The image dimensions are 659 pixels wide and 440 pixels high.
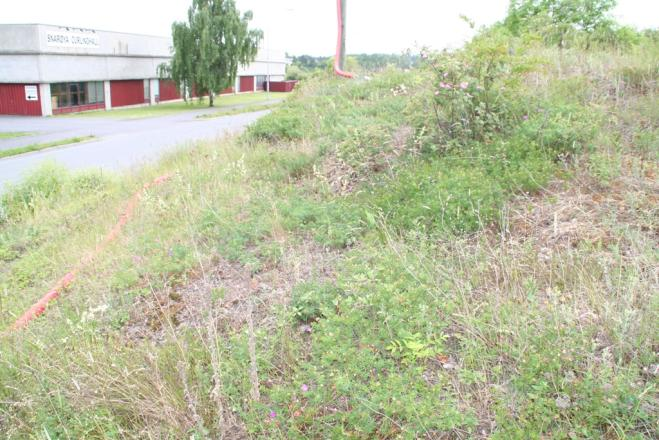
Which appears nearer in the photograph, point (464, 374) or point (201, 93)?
point (464, 374)

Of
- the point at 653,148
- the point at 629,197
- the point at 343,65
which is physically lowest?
the point at 629,197

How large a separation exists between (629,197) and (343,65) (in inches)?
489

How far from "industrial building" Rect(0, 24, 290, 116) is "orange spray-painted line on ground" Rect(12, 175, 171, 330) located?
32.5m

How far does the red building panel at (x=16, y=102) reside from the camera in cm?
3444

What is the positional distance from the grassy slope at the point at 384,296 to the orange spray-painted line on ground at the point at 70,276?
0.54 feet

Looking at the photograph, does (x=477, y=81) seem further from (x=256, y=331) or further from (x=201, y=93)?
(x=201, y=93)

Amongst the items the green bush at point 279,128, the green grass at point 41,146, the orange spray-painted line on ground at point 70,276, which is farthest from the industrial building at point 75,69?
the orange spray-painted line on ground at point 70,276

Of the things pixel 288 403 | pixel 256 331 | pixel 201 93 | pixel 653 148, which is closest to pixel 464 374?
pixel 288 403

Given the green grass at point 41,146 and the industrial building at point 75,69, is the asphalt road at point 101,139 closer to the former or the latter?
the green grass at point 41,146

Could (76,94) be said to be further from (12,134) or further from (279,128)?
(279,128)

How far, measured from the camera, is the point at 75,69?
121 ft

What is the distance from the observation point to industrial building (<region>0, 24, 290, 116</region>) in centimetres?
3350

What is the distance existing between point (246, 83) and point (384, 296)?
6844 centimetres

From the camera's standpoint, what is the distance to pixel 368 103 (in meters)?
9.20
